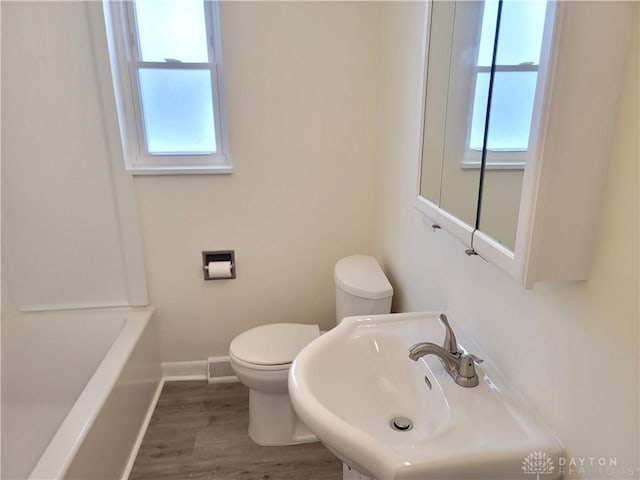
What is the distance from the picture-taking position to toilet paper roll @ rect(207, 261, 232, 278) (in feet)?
7.07

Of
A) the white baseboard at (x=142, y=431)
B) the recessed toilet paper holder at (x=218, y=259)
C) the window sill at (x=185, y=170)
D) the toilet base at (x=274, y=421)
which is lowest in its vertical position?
the white baseboard at (x=142, y=431)

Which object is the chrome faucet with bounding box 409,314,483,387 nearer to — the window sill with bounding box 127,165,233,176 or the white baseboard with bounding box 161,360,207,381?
the window sill with bounding box 127,165,233,176

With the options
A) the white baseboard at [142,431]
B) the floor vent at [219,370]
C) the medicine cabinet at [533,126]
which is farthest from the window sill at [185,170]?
the medicine cabinet at [533,126]

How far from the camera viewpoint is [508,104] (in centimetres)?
85

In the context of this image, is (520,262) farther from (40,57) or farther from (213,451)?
(40,57)

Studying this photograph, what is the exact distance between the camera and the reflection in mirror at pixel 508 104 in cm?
76

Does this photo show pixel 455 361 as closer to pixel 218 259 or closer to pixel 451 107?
pixel 451 107

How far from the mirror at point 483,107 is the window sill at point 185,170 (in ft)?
3.72

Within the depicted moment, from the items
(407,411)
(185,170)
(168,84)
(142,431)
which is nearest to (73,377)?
(142,431)

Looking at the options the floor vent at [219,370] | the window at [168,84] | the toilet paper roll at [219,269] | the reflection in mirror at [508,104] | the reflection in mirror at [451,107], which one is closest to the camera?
the reflection in mirror at [508,104]

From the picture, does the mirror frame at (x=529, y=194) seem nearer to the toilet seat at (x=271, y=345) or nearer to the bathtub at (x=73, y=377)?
the toilet seat at (x=271, y=345)

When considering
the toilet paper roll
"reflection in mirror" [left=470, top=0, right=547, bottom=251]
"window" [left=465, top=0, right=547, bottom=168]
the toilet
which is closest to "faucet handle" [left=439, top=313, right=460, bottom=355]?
"reflection in mirror" [left=470, top=0, right=547, bottom=251]

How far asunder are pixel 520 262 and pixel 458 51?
0.62m

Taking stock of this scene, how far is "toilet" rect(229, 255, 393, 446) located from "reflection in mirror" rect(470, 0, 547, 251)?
0.90 metres
